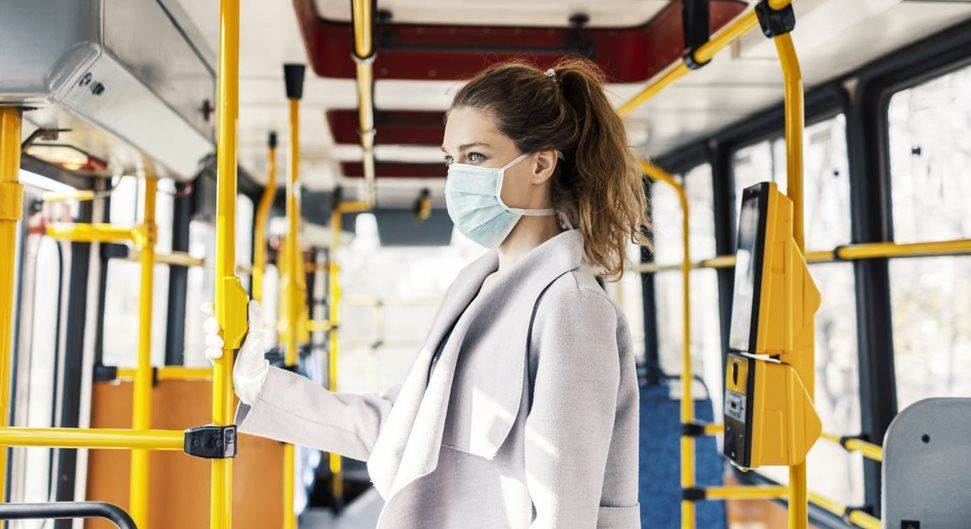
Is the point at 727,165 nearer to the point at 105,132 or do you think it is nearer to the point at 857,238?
the point at 857,238

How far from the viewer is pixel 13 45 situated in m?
1.30

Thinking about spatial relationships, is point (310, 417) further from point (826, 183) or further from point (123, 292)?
point (826, 183)

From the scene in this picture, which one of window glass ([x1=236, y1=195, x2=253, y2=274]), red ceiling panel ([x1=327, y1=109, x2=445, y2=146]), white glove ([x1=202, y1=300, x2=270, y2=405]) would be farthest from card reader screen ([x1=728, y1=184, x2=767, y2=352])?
window glass ([x1=236, y1=195, x2=253, y2=274])

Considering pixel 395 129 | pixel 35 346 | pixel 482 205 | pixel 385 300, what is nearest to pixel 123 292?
pixel 35 346

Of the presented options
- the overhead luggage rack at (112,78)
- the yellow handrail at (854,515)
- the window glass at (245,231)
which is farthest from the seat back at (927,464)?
the window glass at (245,231)

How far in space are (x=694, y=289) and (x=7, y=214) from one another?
153 inches

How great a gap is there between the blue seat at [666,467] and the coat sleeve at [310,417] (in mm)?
2516

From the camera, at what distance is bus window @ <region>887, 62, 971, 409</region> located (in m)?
2.56

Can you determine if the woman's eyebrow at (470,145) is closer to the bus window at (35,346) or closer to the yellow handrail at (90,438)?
the yellow handrail at (90,438)

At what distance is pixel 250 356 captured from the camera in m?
1.38

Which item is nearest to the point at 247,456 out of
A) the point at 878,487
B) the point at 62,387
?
the point at 62,387

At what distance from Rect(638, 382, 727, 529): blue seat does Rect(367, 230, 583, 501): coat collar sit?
266cm

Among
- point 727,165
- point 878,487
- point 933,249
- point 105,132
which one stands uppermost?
point 727,165

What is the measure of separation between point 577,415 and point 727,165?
339 centimetres
